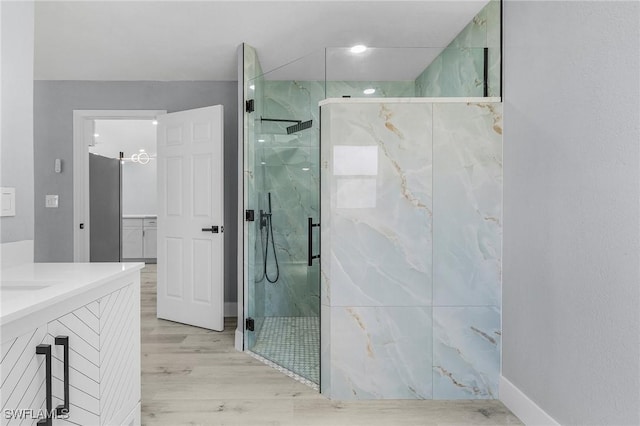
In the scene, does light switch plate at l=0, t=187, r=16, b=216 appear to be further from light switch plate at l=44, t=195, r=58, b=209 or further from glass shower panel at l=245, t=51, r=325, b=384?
light switch plate at l=44, t=195, r=58, b=209

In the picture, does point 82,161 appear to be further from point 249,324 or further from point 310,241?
point 310,241

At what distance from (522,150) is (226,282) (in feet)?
10.0

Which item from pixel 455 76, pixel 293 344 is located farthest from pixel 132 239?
pixel 455 76

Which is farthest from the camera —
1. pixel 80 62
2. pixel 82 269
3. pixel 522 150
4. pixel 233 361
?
pixel 80 62

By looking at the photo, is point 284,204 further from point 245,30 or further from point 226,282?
point 226,282

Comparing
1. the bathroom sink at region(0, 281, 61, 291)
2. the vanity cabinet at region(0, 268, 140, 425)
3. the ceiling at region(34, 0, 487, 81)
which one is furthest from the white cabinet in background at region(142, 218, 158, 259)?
the bathroom sink at region(0, 281, 61, 291)

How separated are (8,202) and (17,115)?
41cm

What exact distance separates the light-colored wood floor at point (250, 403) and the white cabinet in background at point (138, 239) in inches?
189

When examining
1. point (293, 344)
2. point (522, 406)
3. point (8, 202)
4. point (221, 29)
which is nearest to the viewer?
point (8, 202)

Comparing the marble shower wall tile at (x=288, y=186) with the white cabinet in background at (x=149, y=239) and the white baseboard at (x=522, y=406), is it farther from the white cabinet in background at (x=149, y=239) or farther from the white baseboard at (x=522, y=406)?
the white cabinet in background at (x=149, y=239)

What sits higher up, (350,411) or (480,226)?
(480,226)

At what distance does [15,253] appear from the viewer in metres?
1.66

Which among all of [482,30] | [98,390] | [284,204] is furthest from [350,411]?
[482,30]

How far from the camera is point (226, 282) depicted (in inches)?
153
